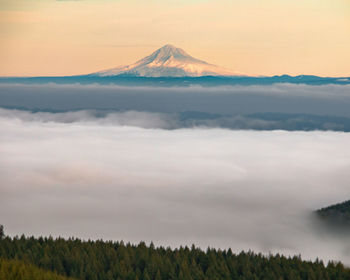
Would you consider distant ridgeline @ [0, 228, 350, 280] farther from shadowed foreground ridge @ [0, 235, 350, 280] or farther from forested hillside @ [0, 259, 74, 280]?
forested hillside @ [0, 259, 74, 280]

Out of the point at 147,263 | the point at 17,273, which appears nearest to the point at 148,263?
the point at 147,263

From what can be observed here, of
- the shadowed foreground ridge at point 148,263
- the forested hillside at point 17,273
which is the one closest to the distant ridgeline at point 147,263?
the shadowed foreground ridge at point 148,263

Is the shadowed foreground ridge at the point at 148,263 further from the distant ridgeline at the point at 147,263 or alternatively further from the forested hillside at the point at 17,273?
the forested hillside at the point at 17,273

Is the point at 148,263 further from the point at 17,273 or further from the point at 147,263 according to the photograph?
the point at 17,273

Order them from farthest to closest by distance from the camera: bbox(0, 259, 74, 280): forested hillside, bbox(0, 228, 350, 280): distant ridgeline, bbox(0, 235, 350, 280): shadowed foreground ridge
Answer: bbox(0, 235, 350, 280): shadowed foreground ridge
bbox(0, 228, 350, 280): distant ridgeline
bbox(0, 259, 74, 280): forested hillside

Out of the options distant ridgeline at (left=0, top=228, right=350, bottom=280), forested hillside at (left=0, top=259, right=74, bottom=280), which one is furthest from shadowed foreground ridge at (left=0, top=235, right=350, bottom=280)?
forested hillside at (left=0, top=259, right=74, bottom=280)

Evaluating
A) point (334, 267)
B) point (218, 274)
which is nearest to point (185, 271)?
point (218, 274)

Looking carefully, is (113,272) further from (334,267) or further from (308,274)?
(334,267)
